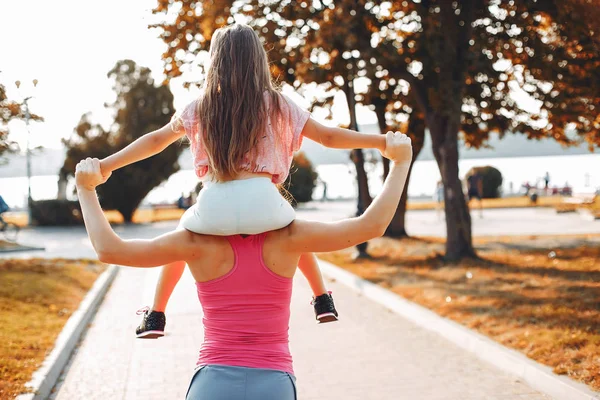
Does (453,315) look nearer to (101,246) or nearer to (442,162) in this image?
(442,162)

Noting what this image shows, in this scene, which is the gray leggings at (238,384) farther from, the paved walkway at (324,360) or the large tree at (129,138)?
the large tree at (129,138)

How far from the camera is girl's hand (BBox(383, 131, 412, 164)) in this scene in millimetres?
2457

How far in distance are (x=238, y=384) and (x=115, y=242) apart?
0.57 meters

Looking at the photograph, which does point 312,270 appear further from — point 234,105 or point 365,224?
point 234,105

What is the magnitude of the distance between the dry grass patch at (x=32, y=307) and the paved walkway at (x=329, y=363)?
38 cm

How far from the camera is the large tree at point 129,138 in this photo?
35.0 m

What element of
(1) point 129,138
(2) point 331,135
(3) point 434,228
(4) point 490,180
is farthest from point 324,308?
(4) point 490,180

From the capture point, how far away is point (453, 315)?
32.2ft

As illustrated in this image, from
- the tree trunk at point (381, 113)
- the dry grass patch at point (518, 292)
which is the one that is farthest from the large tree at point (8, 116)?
the tree trunk at point (381, 113)

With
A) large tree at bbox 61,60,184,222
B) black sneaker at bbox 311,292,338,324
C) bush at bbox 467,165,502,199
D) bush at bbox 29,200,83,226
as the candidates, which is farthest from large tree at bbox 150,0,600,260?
bush at bbox 467,165,502,199

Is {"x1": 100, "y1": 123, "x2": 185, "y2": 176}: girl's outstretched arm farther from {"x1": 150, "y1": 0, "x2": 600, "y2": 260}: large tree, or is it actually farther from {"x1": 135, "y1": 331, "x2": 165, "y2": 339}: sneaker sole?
{"x1": 150, "y1": 0, "x2": 600, "y2": 260}: large tree

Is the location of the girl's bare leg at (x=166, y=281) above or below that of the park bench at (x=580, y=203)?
above

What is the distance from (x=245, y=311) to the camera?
2.49 meters

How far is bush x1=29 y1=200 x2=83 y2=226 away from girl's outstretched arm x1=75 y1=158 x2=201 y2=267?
35301 millimetres
